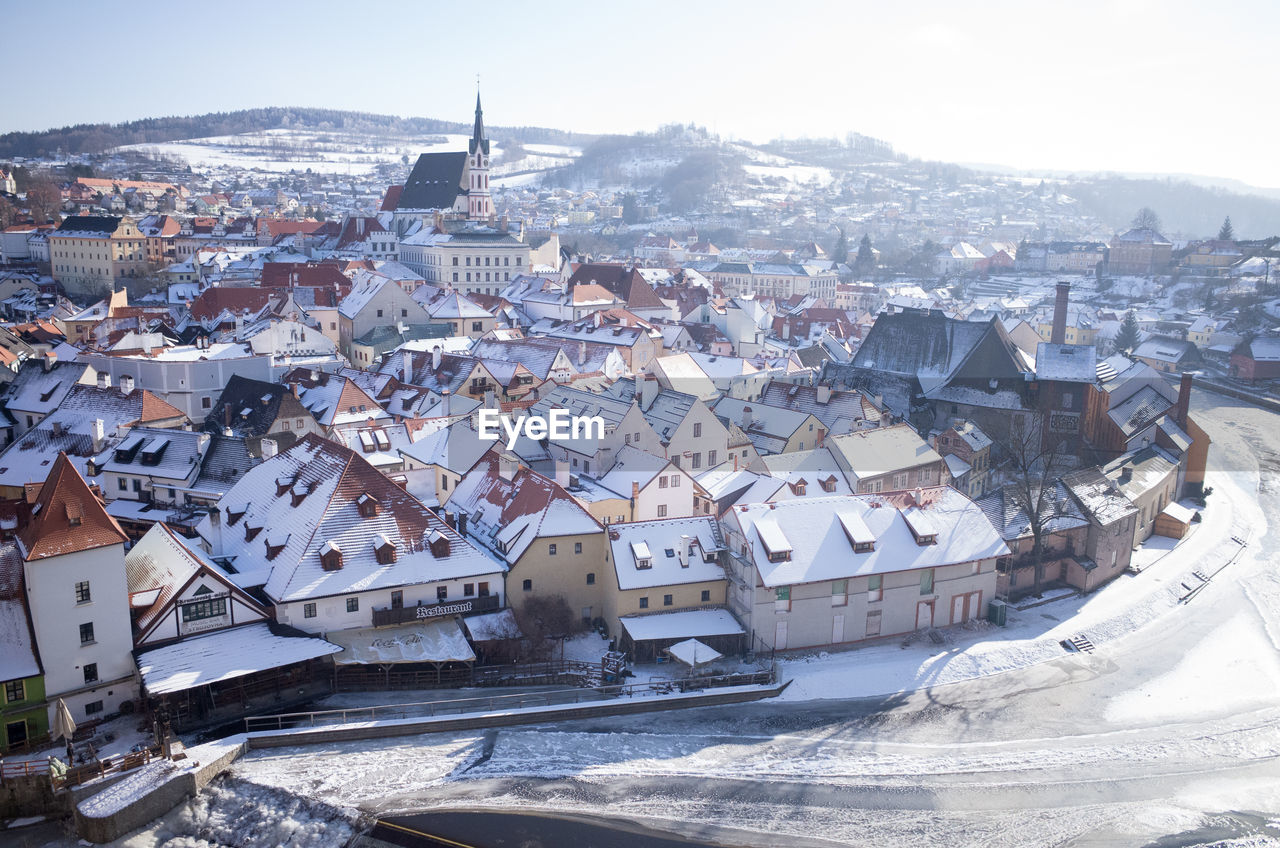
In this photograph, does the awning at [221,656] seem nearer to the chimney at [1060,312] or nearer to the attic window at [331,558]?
the attic window at [331,558]

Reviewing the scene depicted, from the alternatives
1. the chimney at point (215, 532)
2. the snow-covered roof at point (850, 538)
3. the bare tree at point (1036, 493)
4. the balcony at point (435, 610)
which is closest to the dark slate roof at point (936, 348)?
the bare tree at point (1036, 493)

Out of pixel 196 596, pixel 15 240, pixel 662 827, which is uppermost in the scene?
pixel 15 240

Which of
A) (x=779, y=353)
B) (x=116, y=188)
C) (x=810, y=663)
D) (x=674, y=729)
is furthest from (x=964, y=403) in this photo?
(x=116, y=188)

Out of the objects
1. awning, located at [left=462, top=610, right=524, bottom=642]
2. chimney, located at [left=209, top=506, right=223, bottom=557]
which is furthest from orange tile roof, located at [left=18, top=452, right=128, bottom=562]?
awning, located at [left=462, top=610, right=524, bottom=642]

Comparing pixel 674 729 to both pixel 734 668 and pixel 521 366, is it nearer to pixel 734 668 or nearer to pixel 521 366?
pixel 734 668

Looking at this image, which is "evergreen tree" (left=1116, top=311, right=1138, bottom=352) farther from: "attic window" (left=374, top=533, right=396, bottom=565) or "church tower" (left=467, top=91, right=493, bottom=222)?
"attic window" (left=374, top=533, right=396, bottom=565)

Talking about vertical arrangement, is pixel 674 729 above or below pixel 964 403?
below

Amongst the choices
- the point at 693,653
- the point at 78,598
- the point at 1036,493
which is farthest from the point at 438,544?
the point at 1036,493
